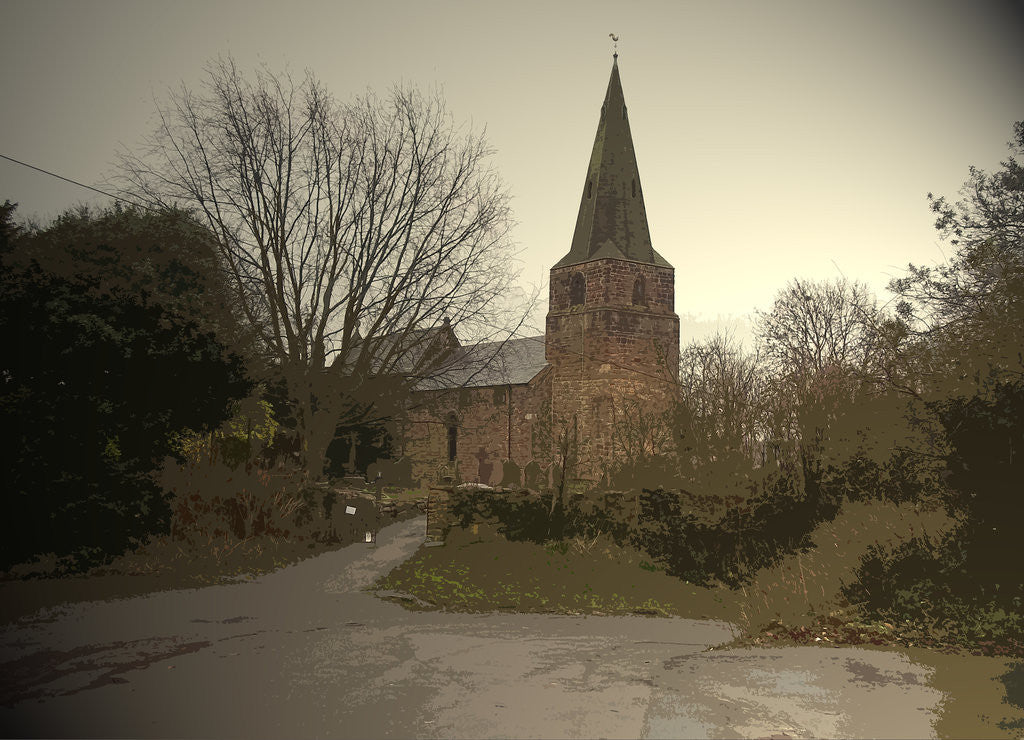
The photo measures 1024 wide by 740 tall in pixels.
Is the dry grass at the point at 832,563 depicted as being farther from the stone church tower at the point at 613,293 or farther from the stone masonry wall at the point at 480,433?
the stone masonry wall at the point at 480,433

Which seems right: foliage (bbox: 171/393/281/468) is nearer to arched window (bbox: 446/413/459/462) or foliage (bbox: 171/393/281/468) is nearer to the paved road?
the paved road

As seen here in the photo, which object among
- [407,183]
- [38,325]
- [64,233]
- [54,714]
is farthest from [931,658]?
[407,183]

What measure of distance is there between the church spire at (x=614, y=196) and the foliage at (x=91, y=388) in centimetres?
2968

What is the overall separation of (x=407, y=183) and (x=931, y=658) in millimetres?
19510

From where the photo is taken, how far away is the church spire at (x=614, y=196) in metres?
41.7

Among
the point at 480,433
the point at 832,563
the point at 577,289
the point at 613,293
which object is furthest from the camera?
the point at 480,433

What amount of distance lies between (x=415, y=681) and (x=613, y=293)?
35.3 meters

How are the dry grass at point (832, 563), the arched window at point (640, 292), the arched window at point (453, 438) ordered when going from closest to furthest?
the dry grass at point (832, 563) < the arched window at point (640, 292) < the arched window at point (453, 438)

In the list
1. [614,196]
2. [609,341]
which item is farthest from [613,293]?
[614,196]

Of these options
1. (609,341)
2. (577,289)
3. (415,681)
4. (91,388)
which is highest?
(577,289)

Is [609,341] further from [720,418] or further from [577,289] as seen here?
[720,418]

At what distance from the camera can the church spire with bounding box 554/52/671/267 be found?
41.7 metres

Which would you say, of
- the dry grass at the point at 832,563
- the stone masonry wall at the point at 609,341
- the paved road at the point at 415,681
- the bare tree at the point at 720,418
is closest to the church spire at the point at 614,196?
the stone masonry wall at the point at 609,341

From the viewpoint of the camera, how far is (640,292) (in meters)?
42.6
